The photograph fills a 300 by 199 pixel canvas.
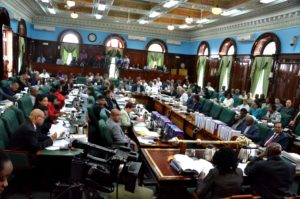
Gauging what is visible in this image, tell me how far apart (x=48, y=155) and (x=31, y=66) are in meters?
13.0

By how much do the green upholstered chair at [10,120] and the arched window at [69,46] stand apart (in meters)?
12.2

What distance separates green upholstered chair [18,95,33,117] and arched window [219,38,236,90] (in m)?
9.02

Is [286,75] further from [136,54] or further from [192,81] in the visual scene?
[136,54]

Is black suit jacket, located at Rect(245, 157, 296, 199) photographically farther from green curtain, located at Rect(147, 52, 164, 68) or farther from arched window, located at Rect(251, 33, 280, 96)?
green curtain, located at Rect(147, 52, 164, 68)

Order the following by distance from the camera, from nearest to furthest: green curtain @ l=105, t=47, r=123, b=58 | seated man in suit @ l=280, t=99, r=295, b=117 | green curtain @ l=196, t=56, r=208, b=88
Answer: seated man in suit @ l=280, t=99, r=295, b=117
green curtain @ l=196, t=56, r=208, b=88
green curtain @ l=105, t=47, r=123, b=58

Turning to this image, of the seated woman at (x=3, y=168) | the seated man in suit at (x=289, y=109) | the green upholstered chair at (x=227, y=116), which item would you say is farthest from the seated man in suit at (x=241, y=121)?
the seated woman at (x=3, y=168)

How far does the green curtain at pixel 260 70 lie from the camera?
9.80 meters

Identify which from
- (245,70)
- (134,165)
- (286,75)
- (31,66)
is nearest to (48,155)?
(134,165)

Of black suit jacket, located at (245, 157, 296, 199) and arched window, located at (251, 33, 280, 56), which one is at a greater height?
arched window, located at (251, 33, 280, 56)

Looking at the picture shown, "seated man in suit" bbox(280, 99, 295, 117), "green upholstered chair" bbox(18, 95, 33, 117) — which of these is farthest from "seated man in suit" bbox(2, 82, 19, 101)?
"seated man in suit" bbox(280, 99, 295, 117)

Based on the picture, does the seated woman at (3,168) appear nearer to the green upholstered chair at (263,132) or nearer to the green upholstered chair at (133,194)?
the green upholstered chair at (133,194)

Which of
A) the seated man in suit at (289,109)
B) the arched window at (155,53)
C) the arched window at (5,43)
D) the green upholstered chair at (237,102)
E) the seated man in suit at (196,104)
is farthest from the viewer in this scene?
the arched window at (155,53)

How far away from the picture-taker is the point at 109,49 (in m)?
16.5

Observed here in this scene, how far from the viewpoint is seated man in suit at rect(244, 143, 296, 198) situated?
2.90 meters
